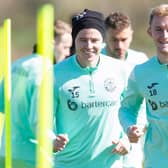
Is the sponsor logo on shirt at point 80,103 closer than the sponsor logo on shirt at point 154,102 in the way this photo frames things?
No

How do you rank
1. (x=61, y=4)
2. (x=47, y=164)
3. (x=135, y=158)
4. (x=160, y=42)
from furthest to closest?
1. (x=61, y=4)
2. (x=135, y=158)
3. (x=160, y=42)
4. (x=47, y=164)

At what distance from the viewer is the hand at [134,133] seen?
970 centimetres

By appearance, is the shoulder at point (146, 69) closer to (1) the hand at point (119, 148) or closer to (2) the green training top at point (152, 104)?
(2) the green training top at point (152, 104)

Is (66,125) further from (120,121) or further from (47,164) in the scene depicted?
(47,164)

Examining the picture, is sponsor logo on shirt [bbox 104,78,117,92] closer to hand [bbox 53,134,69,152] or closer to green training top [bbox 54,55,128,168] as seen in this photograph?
green training top [bbox 54,55,128,168]

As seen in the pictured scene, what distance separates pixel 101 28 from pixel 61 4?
928 inches

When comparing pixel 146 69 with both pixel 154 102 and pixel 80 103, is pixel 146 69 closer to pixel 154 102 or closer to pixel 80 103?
pixel 154 102

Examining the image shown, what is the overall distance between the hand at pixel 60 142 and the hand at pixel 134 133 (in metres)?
0.47

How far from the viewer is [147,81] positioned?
9.87 metres

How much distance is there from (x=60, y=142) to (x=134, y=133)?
554mm

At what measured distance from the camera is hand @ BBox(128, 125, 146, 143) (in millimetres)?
9695

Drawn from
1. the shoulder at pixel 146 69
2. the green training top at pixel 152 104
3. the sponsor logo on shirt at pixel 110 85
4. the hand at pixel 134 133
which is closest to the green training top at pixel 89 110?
the sponsor logo on shirt at pixel 110 85

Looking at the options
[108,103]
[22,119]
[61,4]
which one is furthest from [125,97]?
[61,4]

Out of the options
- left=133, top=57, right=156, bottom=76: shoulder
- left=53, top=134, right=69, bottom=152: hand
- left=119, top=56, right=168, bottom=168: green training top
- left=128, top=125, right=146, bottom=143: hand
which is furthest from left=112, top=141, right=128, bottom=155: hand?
left=133, top=57, right=156, bottom=76: shoulder
